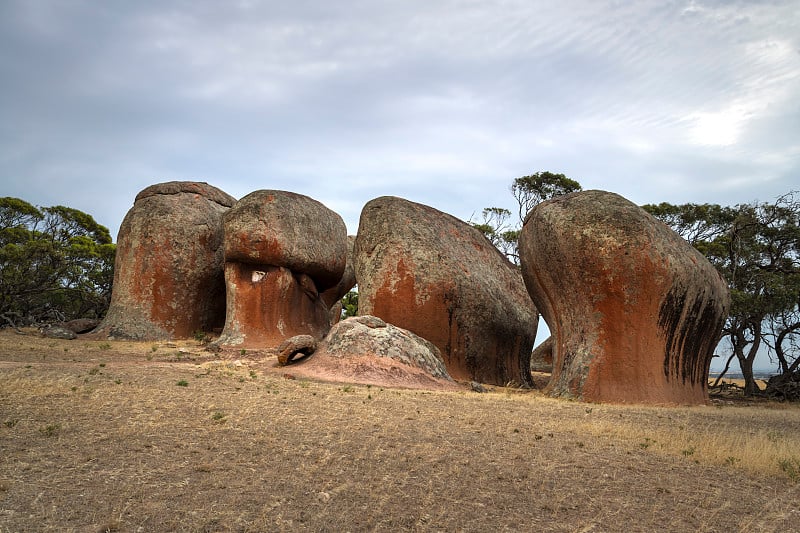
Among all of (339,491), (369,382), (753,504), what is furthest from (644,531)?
(369,382)

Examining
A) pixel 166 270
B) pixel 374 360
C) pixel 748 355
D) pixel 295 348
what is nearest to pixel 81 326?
pixel 166 270

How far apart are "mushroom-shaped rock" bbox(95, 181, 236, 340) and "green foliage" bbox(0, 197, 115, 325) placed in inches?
226

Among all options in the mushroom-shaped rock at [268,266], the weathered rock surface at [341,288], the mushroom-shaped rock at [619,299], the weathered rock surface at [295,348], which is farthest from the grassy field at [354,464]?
the weathered rock surface at [341,288]

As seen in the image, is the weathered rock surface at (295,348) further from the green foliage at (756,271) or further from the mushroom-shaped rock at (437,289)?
the green foliage at (756,271)

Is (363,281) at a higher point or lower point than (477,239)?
lower

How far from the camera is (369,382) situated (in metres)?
11.6

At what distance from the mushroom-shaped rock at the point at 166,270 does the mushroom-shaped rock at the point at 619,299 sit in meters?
12.0

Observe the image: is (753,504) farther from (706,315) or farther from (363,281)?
(363,281)

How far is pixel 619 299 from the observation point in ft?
39.9

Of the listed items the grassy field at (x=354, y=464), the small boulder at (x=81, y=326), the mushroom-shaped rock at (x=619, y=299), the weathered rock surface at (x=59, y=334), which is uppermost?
the mushroom-shaped rock at (x=619, y=299)

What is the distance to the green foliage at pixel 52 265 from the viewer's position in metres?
23.3

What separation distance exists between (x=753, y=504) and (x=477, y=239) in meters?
13.9

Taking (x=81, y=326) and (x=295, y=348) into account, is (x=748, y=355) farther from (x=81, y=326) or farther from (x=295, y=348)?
(x=81, y=326)

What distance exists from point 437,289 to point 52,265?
17.7m
